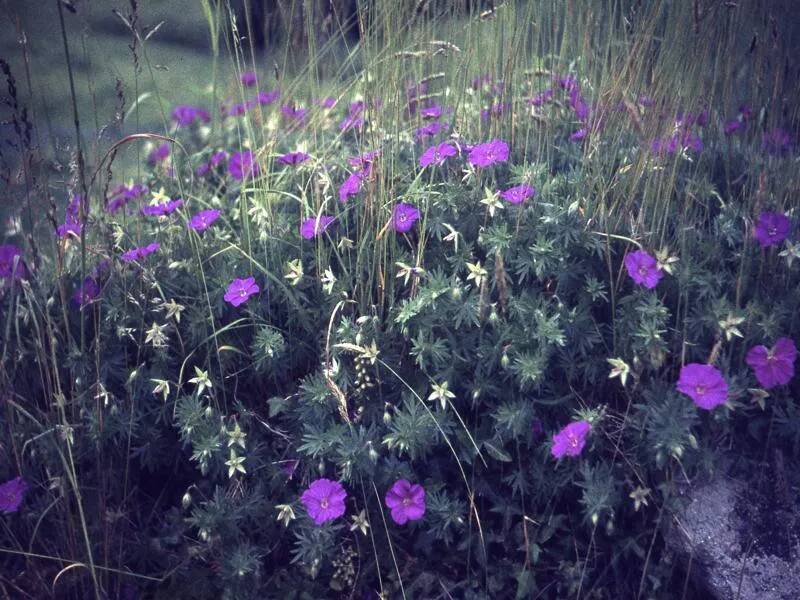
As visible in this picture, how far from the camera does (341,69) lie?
8.20 feet

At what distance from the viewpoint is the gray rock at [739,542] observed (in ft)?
6.31

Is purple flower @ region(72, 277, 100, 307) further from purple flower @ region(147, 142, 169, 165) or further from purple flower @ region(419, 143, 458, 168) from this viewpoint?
purple flower @ region(147, 142, 169, 165)

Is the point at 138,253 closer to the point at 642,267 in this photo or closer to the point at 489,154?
the point at 489,154

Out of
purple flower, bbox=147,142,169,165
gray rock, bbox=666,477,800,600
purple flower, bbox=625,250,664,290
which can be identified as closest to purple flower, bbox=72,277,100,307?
purple flower, bbox=147,142,169,165

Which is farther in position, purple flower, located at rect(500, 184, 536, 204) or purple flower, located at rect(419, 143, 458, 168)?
purple flower, located at rect(419, 143, 458, 168)

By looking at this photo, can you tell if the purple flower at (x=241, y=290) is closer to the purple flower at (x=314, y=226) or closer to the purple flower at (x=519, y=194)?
the purple flower at (x=314, y=226)

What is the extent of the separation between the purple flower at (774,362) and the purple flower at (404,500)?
0.90 metres

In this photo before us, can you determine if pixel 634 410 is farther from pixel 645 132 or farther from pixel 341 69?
pixel 341 69

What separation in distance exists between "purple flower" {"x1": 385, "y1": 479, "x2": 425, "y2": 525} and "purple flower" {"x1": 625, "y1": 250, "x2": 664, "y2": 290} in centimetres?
78

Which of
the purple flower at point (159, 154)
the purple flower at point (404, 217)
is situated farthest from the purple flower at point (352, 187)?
the purple flower at point (159, 154)

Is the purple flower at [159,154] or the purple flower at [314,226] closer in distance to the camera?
the purple flower at [314,226]

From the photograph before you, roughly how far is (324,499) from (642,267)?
1.01m

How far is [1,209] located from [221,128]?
1048mm

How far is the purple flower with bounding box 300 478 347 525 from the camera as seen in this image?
1874mm
